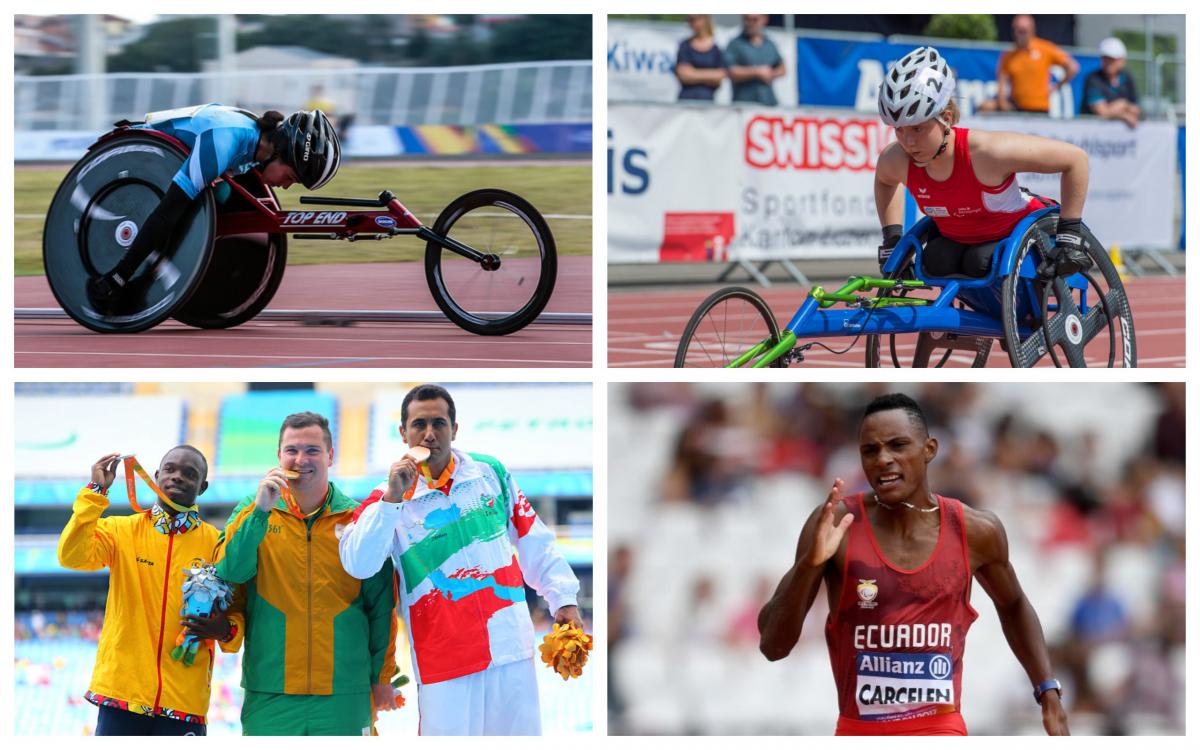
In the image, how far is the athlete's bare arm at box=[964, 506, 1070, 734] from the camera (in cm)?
488

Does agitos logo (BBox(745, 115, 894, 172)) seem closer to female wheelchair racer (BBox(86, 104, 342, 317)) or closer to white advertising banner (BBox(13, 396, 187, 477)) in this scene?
white advertising banner (BBox(13, 396, 187, 477))

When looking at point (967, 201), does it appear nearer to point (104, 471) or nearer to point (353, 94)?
point (104, 471)

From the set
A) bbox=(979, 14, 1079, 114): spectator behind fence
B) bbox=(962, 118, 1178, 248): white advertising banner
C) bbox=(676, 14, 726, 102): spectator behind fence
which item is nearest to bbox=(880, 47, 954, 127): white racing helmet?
bbox=(676, 14, 726, 102): spectator behind fence

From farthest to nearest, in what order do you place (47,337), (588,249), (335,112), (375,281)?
(335,112)
(588,249)
(375,281)
(47,337)

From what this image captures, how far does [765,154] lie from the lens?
1273 centimetres

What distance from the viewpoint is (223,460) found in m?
8.77

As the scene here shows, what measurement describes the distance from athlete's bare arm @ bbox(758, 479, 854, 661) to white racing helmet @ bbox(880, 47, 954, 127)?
195cm

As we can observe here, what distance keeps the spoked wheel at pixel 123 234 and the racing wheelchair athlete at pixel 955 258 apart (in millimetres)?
2182

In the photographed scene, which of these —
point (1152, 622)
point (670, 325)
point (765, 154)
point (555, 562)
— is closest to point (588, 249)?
point (670, 325)

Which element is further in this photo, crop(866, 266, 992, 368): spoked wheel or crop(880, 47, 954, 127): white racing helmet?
crop(866, 266, 992, 368): spoked wheel

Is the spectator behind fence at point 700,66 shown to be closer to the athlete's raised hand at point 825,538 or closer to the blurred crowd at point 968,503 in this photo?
the blurred crowd at point 968,503

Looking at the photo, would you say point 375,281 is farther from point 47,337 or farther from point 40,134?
point 40,134

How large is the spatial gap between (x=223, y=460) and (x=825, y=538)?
5169mm

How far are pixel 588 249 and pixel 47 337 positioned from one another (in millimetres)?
5282
